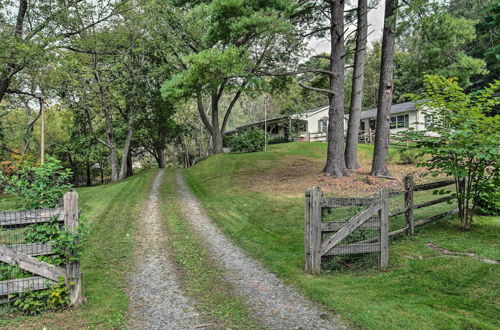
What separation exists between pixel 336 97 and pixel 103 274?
12.6m

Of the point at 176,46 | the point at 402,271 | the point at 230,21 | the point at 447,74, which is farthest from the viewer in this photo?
the point at 176,46

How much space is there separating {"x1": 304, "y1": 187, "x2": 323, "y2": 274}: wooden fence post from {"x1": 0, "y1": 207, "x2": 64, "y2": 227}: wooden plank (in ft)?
12.5

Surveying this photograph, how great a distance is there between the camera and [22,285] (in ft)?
13.7

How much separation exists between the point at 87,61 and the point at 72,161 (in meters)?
18.7

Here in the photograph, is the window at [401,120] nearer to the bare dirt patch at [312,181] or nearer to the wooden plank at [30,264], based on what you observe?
the bare dirt patch at [312,181]

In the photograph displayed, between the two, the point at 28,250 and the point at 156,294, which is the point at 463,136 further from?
the point at 28,250

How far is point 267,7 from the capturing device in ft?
39.7

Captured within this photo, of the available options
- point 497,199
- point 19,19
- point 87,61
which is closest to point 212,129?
point 87,61

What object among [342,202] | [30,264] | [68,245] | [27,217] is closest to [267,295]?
[342,202]

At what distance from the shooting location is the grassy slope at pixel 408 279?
4.16 meters

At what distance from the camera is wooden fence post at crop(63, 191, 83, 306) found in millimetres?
4409

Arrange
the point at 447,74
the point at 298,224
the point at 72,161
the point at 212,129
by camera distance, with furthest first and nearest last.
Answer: the point at 72,161 → the point at 212,129 → the point at 447,74 → the point at 298,224

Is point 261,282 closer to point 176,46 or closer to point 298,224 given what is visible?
point 298,224

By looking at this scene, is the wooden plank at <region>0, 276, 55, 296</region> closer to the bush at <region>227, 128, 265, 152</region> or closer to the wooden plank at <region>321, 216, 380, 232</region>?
the wooden plank at <region>321, 216, 380, 232</region>
